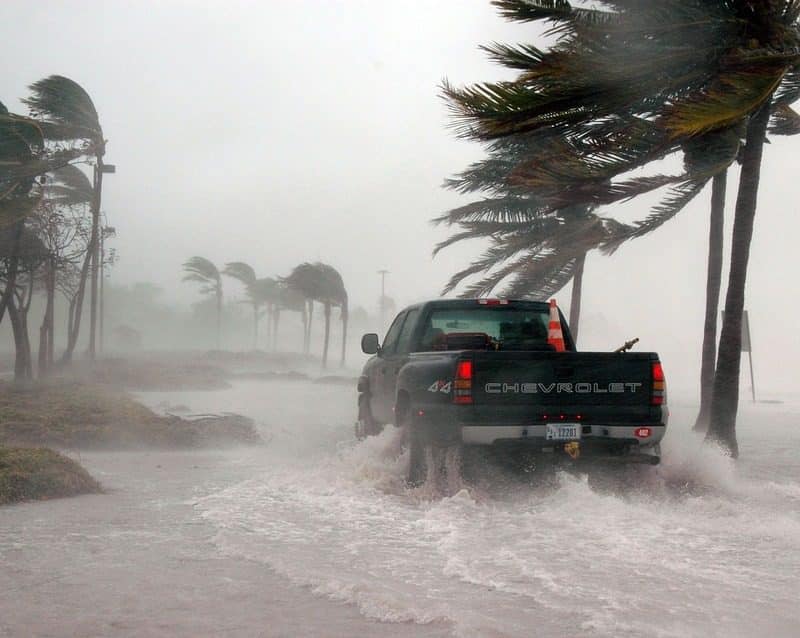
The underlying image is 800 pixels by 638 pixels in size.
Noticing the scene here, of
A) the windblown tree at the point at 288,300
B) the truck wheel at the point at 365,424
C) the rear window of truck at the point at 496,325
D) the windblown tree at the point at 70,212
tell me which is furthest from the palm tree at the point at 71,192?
the windblown tree at the point at 288,300

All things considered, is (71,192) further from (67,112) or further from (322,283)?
(322,283)

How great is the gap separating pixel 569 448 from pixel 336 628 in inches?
150

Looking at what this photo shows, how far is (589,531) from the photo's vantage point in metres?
6.69

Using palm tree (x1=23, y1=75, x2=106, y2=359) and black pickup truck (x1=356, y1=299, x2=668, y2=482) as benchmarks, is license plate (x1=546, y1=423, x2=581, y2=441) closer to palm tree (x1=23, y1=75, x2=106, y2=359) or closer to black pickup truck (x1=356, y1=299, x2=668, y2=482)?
black pickup truck (x1=356, y1=299, x2=668, y2=482)

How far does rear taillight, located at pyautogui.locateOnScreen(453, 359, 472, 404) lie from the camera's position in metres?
7.72

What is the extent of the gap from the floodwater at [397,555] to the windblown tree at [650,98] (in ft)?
11.1

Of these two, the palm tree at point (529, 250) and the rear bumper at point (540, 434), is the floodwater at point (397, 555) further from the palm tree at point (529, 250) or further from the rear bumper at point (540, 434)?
the palm tree at point (529, 250)

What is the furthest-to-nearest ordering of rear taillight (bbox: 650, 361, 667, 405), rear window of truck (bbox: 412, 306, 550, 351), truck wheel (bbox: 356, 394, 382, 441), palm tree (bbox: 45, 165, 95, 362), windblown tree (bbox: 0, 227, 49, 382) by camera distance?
palm tree (bbox: 45, 165, 95, 362), windblown tree (bbox: 0, 227, 49, 382), truck wheel (bbox: 356, 394, 382, 441), rear window of truck (bbox: 412, 306, 550, 351), rear taillight (bbox: 650, 361, 667, 405)

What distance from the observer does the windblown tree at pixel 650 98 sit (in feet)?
31.2

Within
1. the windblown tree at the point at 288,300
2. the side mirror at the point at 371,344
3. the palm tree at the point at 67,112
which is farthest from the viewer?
the windblown tree at the point at 288,300

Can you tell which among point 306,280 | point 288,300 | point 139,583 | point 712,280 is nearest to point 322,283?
point 306,280

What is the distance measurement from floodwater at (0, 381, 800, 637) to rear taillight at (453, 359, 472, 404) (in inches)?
33.1

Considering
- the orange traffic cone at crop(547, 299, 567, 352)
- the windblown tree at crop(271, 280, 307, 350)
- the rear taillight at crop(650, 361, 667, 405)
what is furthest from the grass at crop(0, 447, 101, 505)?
the windblown tree at crop(271, 280, 307, 350)

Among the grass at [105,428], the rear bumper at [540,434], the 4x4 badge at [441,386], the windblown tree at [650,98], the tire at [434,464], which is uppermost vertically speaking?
the windblown tree at [650,98]
